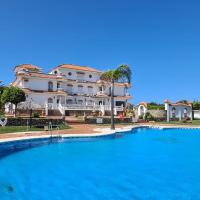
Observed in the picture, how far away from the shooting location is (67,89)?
47.2 meters

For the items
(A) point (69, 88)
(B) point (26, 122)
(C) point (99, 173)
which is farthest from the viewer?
(A) point (69, 88)

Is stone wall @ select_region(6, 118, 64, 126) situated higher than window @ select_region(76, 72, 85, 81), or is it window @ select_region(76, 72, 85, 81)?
window @ select_region(76, 72, 85, 81)

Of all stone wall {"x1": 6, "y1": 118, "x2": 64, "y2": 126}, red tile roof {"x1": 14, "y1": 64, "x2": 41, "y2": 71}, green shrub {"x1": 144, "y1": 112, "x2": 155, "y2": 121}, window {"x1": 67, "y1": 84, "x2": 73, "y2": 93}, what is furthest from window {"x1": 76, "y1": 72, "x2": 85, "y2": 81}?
stone wall {"x1": 6, "y1": 118, "x2": 64, "y2": 126}

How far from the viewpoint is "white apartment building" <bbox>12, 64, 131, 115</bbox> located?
4100cm

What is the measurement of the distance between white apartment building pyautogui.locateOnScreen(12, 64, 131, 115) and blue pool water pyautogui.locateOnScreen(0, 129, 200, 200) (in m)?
22.9

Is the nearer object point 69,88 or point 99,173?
point 99,173

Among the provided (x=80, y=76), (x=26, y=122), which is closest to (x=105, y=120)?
(x=26, y=122)

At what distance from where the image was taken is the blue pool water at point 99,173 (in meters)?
8.46

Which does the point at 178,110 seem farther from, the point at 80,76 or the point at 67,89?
the point at 67,89

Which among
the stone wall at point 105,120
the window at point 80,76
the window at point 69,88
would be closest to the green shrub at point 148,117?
the stone wall at point 105,120

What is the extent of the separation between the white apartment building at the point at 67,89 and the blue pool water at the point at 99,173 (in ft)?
75.2

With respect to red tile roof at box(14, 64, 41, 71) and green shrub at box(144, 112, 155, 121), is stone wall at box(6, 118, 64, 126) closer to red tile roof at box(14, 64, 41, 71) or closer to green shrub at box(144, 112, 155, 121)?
green shrub at box(144, 112, 155, 121)

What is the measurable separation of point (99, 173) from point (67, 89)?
3684cm

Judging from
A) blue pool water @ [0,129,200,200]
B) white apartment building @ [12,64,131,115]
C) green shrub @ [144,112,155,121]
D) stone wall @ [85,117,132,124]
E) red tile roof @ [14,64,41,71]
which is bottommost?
blue pool water @ [0,129,200,200]
